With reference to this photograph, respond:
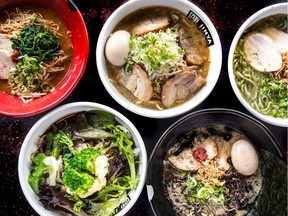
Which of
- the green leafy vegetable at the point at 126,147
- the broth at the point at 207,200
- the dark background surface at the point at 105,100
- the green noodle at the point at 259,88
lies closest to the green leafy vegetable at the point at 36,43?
the dark background surface at the point at 105,100

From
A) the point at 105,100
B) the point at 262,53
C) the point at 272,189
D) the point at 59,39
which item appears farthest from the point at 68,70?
the point at 272,189

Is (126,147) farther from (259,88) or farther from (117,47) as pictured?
(259,88)

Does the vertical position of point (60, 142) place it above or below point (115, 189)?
above

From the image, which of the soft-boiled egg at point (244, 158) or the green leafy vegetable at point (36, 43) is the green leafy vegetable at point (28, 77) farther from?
the soft-boiled egg at point (244, 158)

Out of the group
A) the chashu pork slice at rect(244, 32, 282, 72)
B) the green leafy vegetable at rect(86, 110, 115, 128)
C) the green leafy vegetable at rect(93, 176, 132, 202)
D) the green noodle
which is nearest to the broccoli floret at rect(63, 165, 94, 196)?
the green leafy vegetable at rect(93, 176, 132, 202)

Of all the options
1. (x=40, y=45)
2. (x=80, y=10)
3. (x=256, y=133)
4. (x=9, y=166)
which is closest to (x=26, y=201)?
(x=9, y=166)
